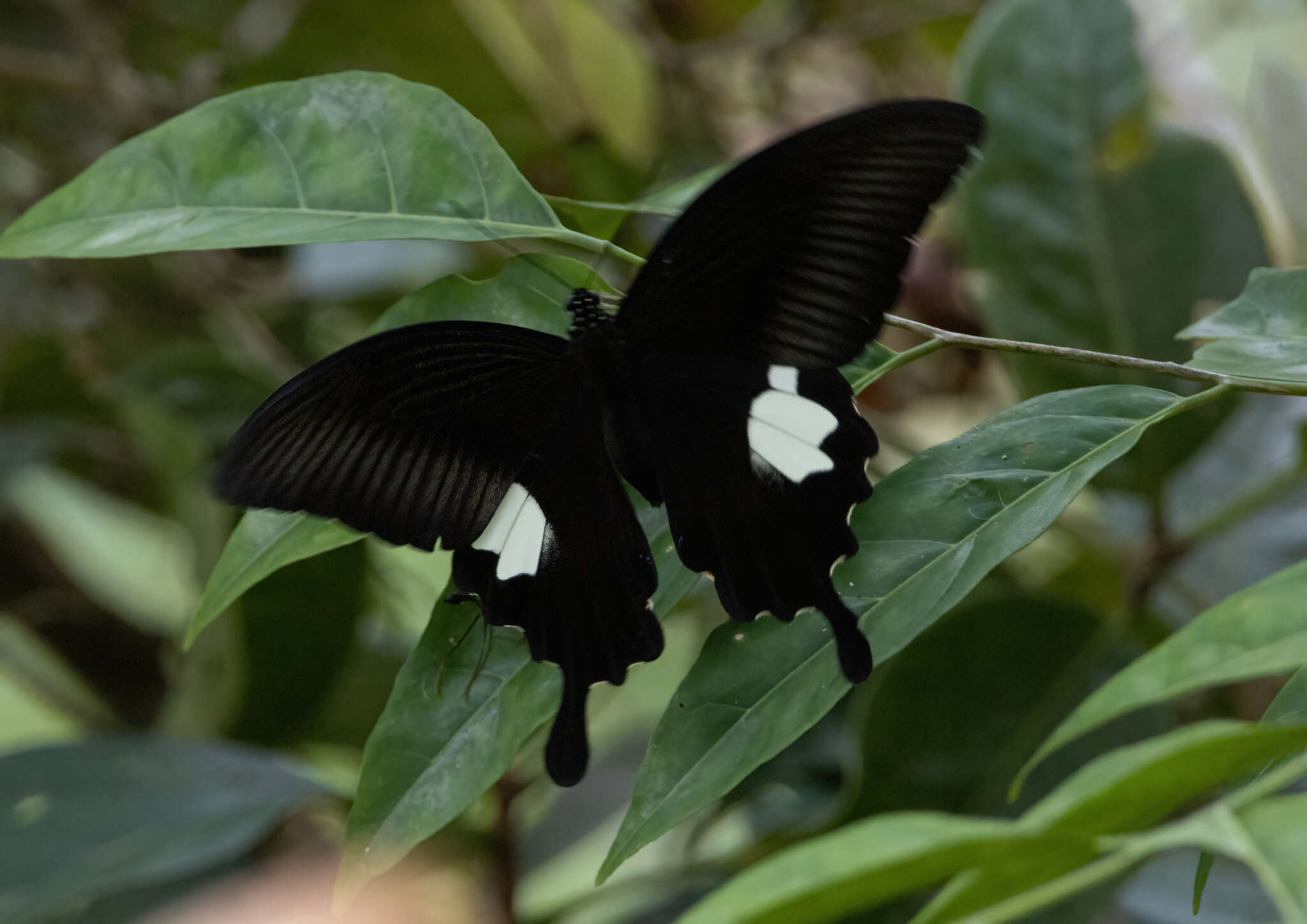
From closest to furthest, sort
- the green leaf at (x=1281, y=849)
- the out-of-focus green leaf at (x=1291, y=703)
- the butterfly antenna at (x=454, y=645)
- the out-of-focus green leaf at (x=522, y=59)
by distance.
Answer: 1. the green leaf at (x=1281, y=849)
2. the out-of-focus green leaf at (x=1291, y=703)
3. the butterfly antenna at (x=454, y=645)
4. the out-of-focus green leaf at (x=522, y=59)

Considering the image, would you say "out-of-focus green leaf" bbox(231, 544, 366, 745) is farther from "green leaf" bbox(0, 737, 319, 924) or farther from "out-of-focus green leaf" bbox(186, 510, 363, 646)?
"out-of-focus green leaf" bbox(186, 510, 363, 646)

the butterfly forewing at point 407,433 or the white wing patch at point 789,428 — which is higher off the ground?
the butterfly forewing at point 407,433

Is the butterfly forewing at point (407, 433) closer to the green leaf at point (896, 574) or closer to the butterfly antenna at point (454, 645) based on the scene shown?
the butterfly antenna at point (454, 645)

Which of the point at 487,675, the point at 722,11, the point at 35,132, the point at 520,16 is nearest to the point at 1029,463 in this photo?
the point at 487,675

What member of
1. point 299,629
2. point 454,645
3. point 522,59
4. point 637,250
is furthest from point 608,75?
point 454,645

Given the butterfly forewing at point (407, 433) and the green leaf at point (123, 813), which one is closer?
the butterfly forewing at point (407, 433)

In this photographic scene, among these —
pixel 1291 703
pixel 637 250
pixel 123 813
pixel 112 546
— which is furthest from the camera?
pixel 112 546

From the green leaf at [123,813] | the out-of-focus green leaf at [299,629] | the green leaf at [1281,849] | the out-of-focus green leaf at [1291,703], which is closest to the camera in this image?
the green leaf at [1281,849]

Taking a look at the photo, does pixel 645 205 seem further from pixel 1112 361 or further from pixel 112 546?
pixel 112 546

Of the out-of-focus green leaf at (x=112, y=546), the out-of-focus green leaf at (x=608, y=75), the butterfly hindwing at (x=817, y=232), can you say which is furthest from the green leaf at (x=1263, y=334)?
the out-of-focus green leaf at (x=112, y=546)
